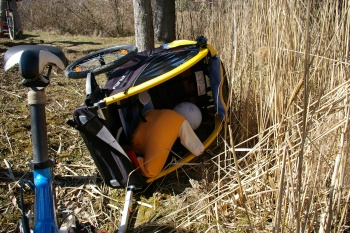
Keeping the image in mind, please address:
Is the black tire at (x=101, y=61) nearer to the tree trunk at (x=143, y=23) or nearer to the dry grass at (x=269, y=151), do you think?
the dry grass at (x=269, y=151)

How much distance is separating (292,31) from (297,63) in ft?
0.65

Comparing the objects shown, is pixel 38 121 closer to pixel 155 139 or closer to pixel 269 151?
pixel 155 139

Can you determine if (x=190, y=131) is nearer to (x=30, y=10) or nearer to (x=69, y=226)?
(x=69, y=226)

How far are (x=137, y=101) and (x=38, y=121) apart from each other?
0.90 metres

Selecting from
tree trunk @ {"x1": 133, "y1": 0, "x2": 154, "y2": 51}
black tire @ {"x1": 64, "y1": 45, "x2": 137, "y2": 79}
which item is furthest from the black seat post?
tree trunk @ {"x1": 133, "y1": 0, "x2": 154, "y2": 51}

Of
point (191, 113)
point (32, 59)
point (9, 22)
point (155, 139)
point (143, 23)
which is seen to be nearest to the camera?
point (32, 59)

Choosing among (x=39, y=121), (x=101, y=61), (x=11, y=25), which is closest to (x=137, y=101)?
(x=101, y=61)

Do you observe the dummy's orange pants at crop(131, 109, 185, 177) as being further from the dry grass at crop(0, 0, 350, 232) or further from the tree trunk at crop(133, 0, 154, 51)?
the tree trunk at crop(133, 0, 154, 51)

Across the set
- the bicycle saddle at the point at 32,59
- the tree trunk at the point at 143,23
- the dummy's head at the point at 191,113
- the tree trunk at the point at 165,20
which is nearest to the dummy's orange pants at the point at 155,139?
the dummy's head at the point at 191,113

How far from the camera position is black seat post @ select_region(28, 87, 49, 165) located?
1126 millimetres

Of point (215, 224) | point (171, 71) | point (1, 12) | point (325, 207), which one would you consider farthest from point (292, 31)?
point (1, 12)

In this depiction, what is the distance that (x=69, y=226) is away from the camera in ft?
4.02

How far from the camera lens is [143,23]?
312cm

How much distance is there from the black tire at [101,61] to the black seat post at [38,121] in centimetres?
55
